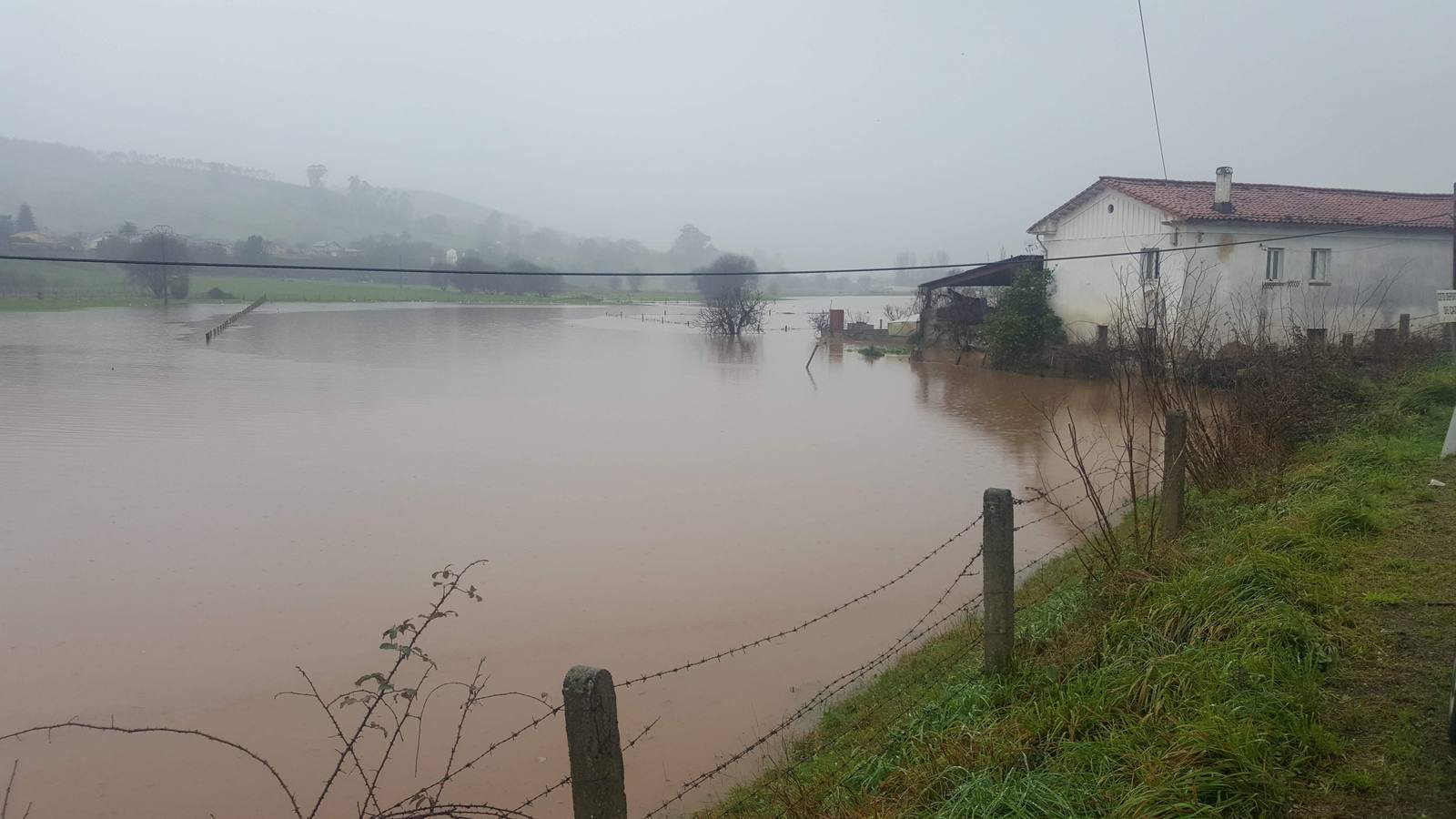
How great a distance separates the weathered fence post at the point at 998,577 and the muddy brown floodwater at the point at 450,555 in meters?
2.18

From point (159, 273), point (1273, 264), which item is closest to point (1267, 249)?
point (1273, 264)

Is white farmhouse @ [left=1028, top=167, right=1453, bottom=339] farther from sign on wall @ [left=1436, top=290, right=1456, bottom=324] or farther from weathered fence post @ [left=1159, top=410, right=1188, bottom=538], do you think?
weathered fence post @ [left=1159, top=410, right=1188, bottom=538]

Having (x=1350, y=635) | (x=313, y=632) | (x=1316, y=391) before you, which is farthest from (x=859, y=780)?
(x=1316, y=391)

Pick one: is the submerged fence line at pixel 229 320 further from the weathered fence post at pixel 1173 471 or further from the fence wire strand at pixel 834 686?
the weathered fence post at pixel 1173 471

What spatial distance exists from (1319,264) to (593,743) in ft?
89.1

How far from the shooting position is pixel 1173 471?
6379mm

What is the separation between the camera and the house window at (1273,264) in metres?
23.9

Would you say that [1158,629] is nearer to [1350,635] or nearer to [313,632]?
[1350,635]

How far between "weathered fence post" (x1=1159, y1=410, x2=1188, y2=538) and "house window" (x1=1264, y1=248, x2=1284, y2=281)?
20.6 m

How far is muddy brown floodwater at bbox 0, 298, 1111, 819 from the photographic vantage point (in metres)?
6.66

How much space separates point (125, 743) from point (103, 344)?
37.5m

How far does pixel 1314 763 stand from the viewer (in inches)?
137

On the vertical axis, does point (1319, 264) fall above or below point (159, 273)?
below

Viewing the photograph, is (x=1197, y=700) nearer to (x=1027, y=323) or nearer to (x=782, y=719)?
(x=782, y=719)
